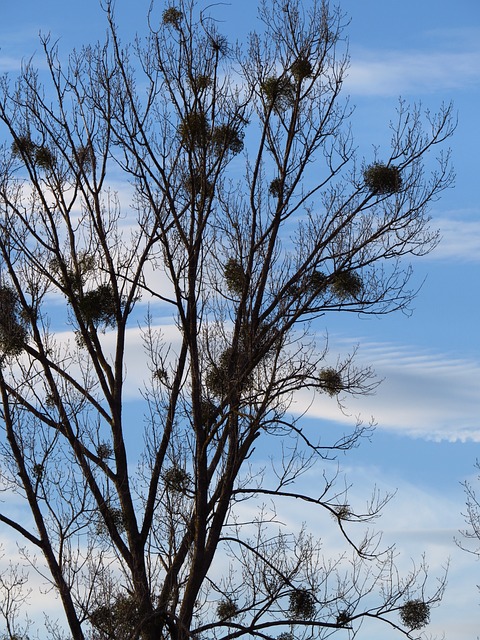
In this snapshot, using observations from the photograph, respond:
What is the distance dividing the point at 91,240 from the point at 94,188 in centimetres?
64

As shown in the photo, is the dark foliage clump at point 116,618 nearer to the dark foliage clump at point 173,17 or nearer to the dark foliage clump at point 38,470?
the dark foliage clump at point 38,470

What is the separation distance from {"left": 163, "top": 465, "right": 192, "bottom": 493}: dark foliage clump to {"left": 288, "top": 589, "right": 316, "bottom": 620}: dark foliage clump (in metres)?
1.61

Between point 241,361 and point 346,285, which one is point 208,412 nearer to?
point 241,361

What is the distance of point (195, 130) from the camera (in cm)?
1315

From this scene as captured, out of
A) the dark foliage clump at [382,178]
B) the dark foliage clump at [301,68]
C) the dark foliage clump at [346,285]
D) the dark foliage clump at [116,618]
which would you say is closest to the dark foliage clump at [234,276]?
the dark foliage clump at [346,285]

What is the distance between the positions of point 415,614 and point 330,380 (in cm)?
264

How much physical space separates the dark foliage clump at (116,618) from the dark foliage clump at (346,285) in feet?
13.1

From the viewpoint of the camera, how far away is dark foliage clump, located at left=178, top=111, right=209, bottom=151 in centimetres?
1313

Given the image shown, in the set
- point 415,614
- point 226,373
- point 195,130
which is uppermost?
point 195,130

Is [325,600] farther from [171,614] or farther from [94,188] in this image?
[94,188]

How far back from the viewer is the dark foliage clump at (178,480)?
1227 cm

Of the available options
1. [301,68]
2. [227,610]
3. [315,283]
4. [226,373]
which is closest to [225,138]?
[301,68]

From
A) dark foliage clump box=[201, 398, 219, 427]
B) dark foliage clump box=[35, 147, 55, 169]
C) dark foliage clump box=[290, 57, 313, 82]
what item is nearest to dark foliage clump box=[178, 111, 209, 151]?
dark foliage clump box=[290, 57, 313, 82]

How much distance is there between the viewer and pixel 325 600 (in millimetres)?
12445
